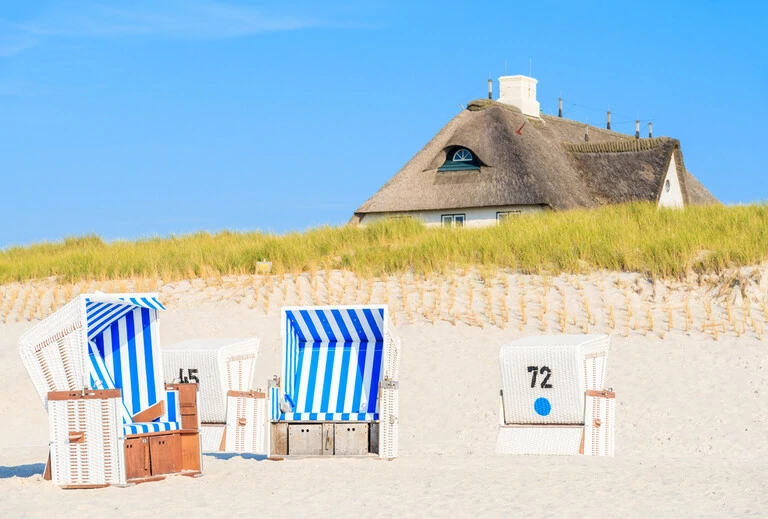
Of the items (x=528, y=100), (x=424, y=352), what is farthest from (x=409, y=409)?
(x=528, y=100)

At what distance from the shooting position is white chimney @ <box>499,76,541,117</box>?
33219 millimetres

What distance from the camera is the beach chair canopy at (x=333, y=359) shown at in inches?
392

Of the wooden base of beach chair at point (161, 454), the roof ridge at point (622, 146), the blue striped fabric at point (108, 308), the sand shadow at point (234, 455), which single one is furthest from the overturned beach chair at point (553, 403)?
the roof ridge at point (622, 146)

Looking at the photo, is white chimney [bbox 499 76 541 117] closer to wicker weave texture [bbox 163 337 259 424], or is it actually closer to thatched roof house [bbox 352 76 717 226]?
thatched roof house [bbox 352 76 717 226]

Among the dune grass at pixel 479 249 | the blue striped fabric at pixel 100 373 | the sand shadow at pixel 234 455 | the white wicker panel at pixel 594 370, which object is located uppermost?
the dune grass at pixel 479 249

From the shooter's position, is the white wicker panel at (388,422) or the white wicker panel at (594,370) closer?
the white wicker panel at (388,422)

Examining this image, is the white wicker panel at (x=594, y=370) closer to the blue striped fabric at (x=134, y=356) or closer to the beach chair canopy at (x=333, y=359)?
the beach chair canopy at (x=333, y=359)

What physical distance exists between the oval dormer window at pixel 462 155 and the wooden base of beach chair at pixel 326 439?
1978 cm

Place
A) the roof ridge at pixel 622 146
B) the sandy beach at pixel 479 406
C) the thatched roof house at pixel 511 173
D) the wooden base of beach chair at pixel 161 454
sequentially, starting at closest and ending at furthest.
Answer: the sandy beach at pixel 479 406, the wooden base of beach chair at pixel 161 454, the thatched roof house at pixel 511 173, the roof ridge at pixel 622 146

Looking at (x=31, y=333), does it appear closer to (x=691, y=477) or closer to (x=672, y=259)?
(x=691, y=477)

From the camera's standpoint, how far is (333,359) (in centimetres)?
1023

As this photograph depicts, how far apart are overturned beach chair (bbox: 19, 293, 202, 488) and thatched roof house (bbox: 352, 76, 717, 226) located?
1893 centimetres

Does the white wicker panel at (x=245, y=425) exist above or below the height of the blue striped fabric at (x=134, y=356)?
below

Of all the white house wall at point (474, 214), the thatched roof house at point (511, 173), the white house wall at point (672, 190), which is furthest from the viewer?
the white house wall at point (672, 190)
